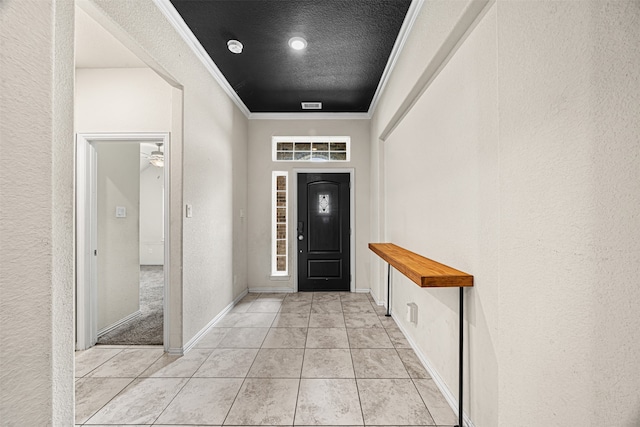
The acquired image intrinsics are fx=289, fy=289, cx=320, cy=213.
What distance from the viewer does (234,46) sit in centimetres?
279

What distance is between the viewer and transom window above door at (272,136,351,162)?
15.7ft

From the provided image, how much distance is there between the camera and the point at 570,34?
871 millimetres

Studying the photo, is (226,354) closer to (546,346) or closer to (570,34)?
(546,346)

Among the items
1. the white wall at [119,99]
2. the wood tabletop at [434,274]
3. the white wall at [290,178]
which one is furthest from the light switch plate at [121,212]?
the wood tabletop at [434,274]

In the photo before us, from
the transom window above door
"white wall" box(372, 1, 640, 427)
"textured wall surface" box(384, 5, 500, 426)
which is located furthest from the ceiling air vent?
"white wall" box(372, 1, 640, 427)

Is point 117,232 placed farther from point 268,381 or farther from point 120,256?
point 268,381

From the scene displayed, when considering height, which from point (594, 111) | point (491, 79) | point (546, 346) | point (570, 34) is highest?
point (491, 79)

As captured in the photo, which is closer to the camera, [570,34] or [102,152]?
[570,34]

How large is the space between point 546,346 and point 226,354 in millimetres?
2467

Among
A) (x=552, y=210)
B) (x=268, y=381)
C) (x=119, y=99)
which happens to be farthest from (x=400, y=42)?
(x=268, y=381)

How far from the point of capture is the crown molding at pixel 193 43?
7.33 feet

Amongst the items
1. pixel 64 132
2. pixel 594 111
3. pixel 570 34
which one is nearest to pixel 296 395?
pixel 64 132

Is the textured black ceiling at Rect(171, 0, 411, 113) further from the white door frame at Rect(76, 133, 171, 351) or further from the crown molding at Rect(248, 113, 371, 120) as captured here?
the white door frame at Rect(76, 133, 171, 351)

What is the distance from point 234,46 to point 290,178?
2237mm
